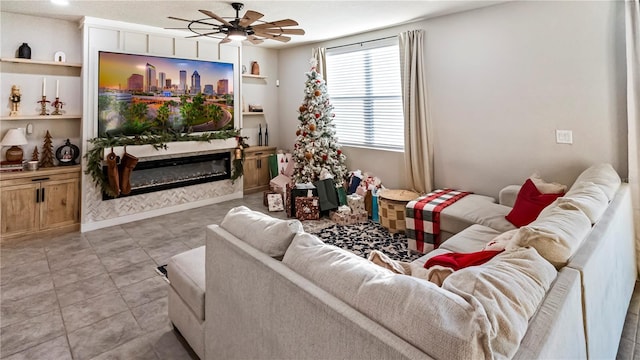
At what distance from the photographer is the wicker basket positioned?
13.1 feet

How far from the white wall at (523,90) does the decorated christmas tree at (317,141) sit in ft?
4.51

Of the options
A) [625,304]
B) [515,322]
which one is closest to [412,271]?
[515,322]

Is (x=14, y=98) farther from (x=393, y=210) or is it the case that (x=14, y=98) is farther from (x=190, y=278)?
(x=393, y=210)

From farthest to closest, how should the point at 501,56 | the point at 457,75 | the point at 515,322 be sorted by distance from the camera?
the point at 457,75
the point at 501,56
the point at 515,322

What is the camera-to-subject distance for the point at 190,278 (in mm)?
2078

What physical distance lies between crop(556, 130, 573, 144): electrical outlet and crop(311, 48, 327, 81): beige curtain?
3.53 m

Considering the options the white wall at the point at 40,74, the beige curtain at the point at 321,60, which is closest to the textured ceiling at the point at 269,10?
the white wall at the point at 40,74

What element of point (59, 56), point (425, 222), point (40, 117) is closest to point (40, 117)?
point (40, 117)

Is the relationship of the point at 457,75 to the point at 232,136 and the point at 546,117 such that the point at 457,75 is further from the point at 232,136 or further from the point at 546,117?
the point at 232,136

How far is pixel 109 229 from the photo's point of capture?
14.4 ft

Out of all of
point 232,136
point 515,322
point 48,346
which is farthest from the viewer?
point 232,136

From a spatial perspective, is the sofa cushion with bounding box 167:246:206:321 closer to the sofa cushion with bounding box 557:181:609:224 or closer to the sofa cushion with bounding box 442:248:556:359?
the sofa cushion with bounding box 442:248:556:359

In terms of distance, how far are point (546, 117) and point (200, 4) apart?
390 cm

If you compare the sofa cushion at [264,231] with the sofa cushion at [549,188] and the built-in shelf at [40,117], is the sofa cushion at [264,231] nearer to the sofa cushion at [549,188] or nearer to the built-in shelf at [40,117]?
the sofa cushion at [549,188]
